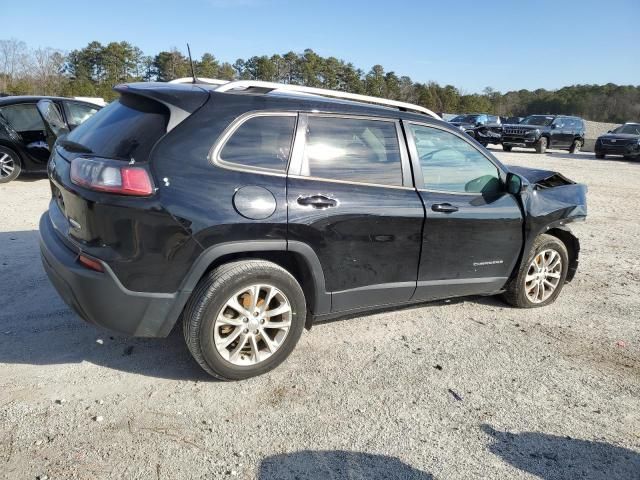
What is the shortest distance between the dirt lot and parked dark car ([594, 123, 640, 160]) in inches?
834

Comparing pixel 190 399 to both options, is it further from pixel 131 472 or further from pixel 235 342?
pixel 131 472

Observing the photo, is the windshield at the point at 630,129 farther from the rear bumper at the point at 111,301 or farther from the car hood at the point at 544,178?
the rear bumper at the point at 111,301

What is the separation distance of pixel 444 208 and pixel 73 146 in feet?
8.46

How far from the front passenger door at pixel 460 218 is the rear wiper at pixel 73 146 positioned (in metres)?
2.20

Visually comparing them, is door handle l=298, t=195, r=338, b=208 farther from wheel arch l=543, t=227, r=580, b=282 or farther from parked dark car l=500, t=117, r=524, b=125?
parked dark car l=500, t=117, r=524, b=125

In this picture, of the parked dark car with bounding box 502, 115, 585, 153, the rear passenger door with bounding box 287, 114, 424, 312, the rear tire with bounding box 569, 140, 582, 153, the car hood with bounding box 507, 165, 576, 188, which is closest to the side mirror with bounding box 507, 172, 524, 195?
the car hood with bounding box 507, 165, 576, 188

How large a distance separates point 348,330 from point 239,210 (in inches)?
61.8

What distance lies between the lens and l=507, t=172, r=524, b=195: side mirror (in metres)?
4.02

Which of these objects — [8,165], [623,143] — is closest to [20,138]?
[8,165]

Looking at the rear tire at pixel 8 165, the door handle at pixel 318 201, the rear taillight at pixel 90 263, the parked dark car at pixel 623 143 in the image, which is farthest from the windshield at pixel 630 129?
the rear taillight at pixel 90 263

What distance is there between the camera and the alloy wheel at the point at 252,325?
3031mm

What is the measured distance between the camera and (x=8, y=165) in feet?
29.7

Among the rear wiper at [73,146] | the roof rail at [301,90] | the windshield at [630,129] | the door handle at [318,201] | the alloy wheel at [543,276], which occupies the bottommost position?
the alloy wheel at [543,276]

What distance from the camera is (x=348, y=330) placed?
13.0 feet
